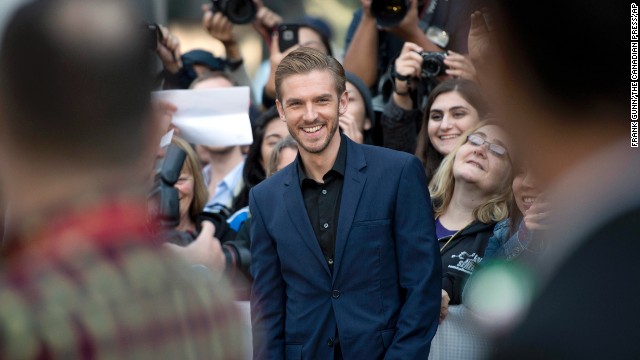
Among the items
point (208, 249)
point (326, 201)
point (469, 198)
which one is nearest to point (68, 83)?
point (326, 201)

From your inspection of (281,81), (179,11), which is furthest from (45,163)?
(179,11)

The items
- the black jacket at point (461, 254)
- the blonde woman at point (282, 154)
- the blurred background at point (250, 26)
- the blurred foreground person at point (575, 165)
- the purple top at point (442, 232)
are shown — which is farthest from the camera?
the blurred background at point (250, 26)

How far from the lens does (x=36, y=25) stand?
3.75 ft

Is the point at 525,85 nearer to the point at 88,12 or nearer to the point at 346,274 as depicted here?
the point at 88,12

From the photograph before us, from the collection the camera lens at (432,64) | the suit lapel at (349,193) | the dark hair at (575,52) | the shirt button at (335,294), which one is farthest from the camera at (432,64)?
the dark hair at (575,52)

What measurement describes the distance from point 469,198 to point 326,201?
46.5 inches

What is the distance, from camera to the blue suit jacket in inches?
143

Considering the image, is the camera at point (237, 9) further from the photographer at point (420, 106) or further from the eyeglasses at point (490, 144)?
the eyeglasses at point (490, 144)

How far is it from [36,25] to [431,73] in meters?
4.55

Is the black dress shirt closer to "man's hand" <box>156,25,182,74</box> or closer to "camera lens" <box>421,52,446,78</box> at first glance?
"camera lens" <box>421,52,446,78</box>

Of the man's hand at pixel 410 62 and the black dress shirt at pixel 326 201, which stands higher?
the man's hand at pixel 410 62

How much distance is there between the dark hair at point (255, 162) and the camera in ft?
19.2

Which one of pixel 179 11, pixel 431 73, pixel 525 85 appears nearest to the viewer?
pixel 525 85

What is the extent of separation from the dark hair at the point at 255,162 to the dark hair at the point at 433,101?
1.02 m
